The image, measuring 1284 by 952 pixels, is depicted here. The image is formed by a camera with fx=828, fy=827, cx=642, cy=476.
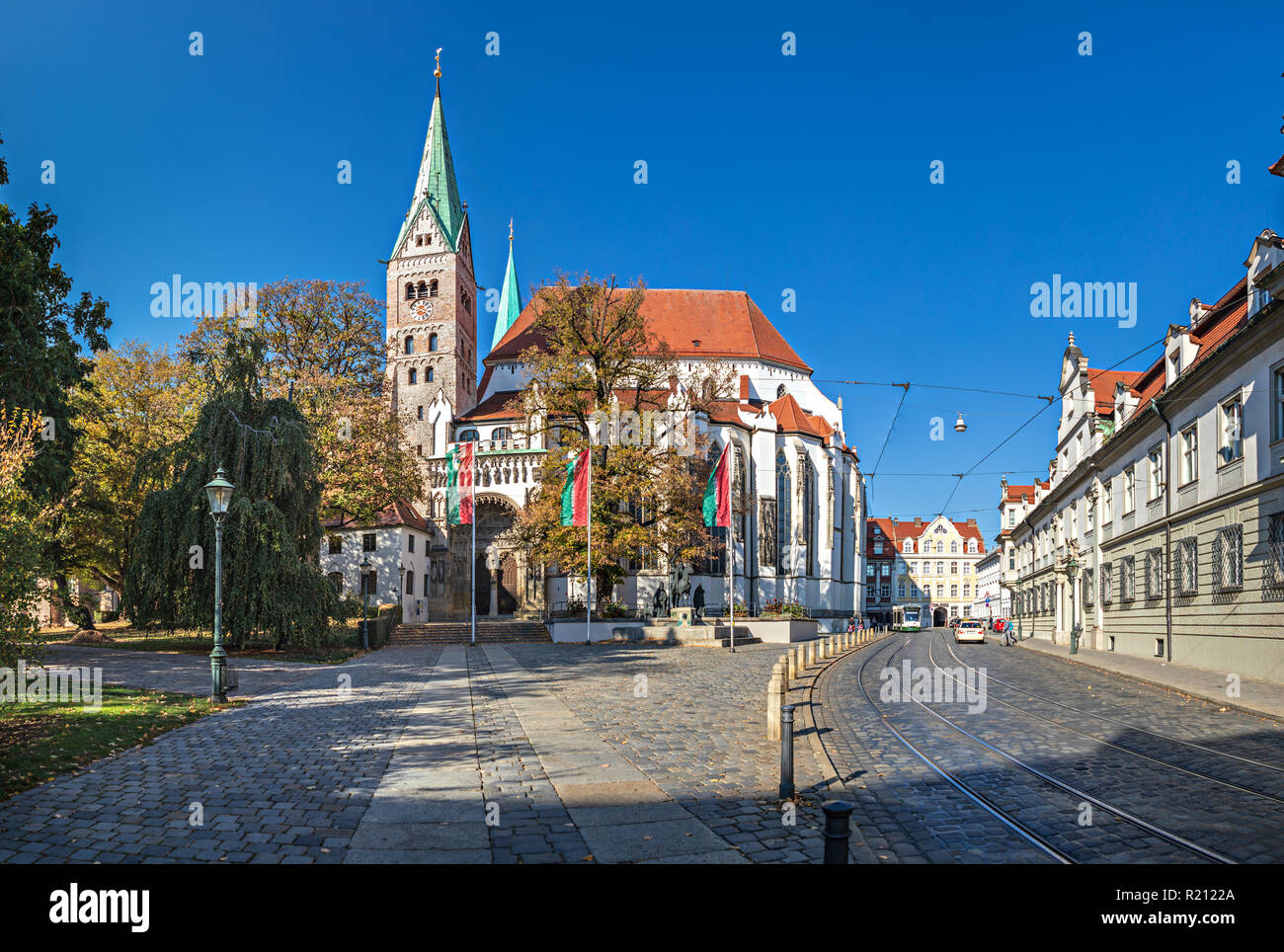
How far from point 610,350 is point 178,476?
17.8 m

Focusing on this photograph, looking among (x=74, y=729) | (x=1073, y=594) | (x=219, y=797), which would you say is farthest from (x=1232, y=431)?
(x=74, y=729)

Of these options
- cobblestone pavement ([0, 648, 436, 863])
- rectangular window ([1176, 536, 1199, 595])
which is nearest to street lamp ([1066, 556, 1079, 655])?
rectangular window ([1176, 536, 1199, 595])

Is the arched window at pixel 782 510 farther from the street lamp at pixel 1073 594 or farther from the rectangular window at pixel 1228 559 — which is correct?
the rectangular window at pixel 1228 559

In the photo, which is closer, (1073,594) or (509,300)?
(1073,594)

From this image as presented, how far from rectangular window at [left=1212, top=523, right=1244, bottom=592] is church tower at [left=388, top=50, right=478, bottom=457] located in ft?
146

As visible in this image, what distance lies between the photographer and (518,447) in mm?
52688

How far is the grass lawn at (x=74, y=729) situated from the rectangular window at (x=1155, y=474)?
27.4 m

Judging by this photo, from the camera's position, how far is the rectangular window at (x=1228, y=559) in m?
20.5

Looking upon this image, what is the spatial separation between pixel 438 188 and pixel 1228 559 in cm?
5732

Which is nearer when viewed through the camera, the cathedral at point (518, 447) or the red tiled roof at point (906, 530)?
the cathedral at point (518, 447)

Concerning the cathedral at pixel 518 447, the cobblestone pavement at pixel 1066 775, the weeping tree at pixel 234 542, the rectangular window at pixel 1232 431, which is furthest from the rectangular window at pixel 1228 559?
the cathedral at pixel 518 447

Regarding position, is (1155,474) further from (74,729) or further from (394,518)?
(394,518)

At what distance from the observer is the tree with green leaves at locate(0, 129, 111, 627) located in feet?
62.9
